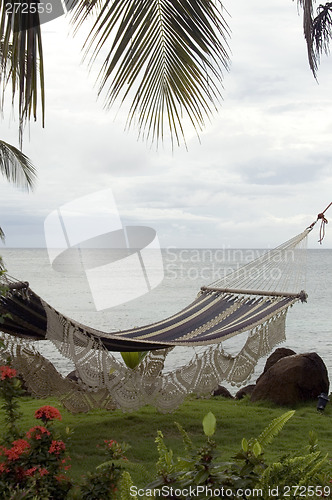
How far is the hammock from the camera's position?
9.00ft

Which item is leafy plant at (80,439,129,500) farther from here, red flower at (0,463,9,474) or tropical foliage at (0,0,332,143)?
tropical foliage at (0,0,332,143)

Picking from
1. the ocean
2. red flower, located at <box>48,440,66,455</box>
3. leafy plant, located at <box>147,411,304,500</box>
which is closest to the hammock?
red flower, located at <box>48,440,66,455</box>

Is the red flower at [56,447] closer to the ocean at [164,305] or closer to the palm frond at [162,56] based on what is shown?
the palm frond at [162,56]

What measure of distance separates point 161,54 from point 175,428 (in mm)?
2195

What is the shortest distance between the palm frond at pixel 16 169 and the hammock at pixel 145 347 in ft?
8.60

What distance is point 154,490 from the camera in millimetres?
1182

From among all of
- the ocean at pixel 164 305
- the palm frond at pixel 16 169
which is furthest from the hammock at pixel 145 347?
the ocean at pixel 164 305

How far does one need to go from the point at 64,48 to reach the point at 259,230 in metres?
18.4

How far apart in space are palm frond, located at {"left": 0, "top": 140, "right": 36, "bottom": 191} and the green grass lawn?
7.92 feet

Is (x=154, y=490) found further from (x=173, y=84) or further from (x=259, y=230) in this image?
(x=259, y=230)

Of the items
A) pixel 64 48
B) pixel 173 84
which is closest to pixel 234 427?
pixel 173 84

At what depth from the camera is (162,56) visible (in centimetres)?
205

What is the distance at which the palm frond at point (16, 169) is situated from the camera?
5341 millimetres

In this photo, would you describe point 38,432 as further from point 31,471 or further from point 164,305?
point 164,305
